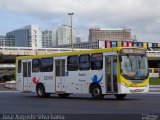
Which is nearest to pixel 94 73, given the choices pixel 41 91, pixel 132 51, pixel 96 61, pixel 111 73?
pixel 96 61

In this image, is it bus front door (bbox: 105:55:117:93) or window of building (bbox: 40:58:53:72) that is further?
window of building (bbox: 40:58:53:72)

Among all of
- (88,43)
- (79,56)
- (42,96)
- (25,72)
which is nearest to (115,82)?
(79,56)

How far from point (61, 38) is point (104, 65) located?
14495 centimetres

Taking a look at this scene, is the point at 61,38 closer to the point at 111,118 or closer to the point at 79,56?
the point at 79,56

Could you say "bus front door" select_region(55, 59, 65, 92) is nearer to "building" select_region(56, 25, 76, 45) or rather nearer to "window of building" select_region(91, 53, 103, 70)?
"window of building" select_region(91, 53, 103, 70)

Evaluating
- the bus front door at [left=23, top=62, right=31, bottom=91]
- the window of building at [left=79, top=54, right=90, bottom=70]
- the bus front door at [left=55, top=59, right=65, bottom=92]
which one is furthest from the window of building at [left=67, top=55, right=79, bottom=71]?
the bus front door at [left=23, top=62, right=31, bottom=91]

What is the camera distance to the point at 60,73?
1176 inches

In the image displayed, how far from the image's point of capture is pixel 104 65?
1038 inches

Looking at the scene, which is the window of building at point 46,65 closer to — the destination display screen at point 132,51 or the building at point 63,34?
the destination display screen at point 132,51

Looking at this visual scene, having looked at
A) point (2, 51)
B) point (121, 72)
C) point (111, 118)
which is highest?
point (2, 51)

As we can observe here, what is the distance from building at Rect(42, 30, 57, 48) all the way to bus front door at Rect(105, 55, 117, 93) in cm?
13934

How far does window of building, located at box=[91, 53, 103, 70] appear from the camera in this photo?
87.4ft

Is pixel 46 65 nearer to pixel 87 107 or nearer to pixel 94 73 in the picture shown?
pixel 94 73

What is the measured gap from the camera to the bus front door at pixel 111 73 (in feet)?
84.9
